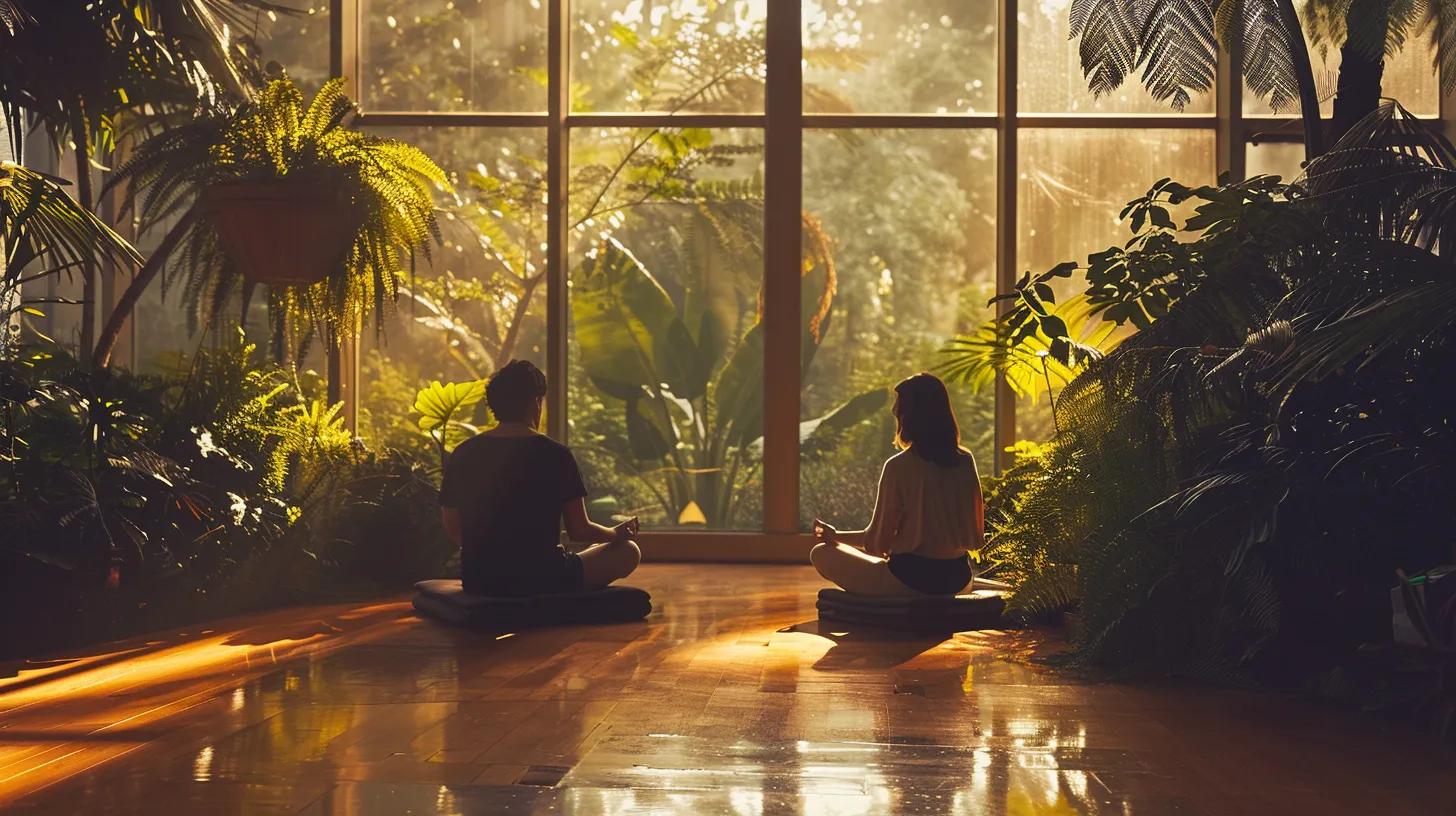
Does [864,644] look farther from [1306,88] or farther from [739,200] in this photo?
[739,200]

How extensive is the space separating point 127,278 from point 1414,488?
7452 millimetres

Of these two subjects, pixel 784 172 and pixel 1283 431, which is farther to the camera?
pixel 784 172

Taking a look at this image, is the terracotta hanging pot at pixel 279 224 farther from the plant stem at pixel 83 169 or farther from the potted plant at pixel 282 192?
the plant stem at pixel 83 169

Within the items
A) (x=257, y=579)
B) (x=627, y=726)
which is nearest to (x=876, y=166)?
(x=257, y=579)

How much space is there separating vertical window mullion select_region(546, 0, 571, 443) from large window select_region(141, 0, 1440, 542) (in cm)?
2

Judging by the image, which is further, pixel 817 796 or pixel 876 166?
pixel 876 166

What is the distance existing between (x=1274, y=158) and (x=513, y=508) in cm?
570

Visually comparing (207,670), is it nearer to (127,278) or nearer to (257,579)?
(257,579)

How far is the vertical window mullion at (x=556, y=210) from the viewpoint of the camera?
355 inches

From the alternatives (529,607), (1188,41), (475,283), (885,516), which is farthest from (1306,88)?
(475,283)

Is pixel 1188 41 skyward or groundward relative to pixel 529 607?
skyward

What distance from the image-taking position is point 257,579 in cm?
643

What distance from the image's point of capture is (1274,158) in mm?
9102

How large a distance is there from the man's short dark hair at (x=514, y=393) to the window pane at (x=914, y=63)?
3973 millimetres
